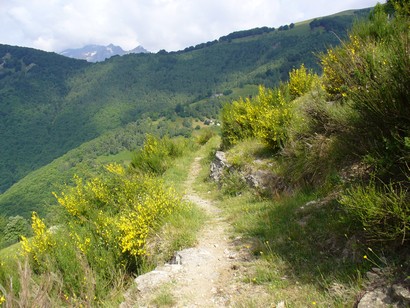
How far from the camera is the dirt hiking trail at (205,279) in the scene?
12.0ft

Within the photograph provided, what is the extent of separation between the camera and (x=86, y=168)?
8711mm

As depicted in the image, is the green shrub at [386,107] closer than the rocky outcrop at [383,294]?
No

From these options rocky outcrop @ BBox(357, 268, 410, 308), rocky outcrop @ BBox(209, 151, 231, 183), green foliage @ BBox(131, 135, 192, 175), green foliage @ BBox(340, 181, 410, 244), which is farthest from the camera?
green foliage @ BBox(131, 135, 192, 175)

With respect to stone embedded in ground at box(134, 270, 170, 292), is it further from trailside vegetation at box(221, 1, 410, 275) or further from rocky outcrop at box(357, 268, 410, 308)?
rocky outcrop at box(357, 268, 410, 308)

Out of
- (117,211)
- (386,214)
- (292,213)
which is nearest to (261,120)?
(292,213)

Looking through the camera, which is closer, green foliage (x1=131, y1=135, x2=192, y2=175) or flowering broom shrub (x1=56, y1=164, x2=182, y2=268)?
flowering broom shrub (x1=56, y1=164, x2=182, y2=268)

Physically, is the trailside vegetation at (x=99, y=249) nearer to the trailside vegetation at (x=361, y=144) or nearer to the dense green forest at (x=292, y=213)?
the dense green forest at (x=292, y=213)

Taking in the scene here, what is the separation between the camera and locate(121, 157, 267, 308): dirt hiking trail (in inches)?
143

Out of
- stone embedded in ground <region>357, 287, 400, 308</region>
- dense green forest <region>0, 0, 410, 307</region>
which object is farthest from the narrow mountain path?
stone embedded in ground <region>357, 287, 400, 308</region>

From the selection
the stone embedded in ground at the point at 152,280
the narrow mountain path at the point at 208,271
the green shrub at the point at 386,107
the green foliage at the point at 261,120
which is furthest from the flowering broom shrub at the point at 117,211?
the green shrub at the point at 386,107

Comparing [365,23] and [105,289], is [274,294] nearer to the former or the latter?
[105,289]

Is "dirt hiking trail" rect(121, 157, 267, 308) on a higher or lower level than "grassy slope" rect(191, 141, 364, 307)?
lower

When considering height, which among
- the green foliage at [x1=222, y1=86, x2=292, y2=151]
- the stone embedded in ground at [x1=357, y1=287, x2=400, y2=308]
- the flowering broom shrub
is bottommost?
the stone embedded in ground at [x1=357, y1=287, x2=400, y2=308]

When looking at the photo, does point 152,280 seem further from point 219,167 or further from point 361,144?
point 219,167
